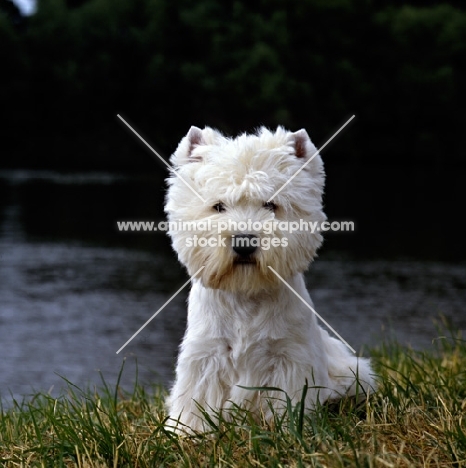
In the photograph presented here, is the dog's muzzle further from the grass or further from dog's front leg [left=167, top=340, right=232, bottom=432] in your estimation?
the grass

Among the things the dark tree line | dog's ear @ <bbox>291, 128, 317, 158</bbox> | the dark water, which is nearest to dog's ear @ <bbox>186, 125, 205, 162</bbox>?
dog's ear @ <bbox>291, 128, 317, 158</bbox>

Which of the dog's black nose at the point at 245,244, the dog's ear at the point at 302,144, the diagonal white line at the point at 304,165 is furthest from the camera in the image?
the dog's ear at the point at 302,144

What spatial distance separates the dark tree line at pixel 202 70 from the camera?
52.8 m

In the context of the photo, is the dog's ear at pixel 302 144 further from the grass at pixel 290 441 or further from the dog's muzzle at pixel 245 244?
the grass at pixel 290 441

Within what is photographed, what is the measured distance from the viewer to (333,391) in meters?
4.69

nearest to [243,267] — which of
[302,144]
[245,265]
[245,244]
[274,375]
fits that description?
[245,265]

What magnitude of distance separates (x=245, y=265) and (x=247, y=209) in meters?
0.28

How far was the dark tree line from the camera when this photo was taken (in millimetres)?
52781

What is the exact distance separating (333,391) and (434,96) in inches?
2061

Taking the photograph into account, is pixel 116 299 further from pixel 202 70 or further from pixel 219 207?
pixel 202 70

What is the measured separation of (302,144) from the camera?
4465 millimetres

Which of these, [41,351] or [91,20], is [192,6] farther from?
[41,351]

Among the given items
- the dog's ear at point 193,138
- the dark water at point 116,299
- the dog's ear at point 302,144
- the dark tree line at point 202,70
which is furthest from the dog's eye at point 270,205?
the dark tree line at point 202,70

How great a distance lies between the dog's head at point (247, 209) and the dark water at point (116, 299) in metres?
2.37
